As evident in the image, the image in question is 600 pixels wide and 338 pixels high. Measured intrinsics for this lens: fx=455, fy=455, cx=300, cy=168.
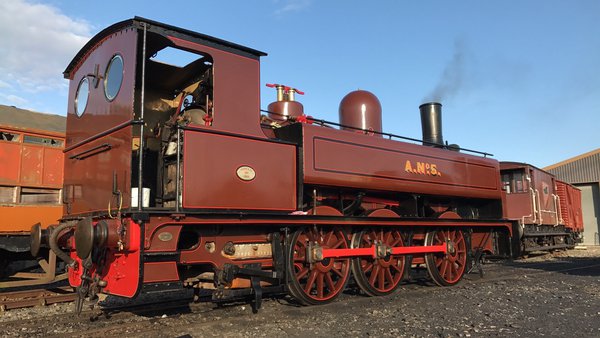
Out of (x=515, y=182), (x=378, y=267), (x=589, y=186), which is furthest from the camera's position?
(x=589, y=186)

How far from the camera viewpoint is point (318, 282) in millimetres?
6348

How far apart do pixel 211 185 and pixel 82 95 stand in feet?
8.28

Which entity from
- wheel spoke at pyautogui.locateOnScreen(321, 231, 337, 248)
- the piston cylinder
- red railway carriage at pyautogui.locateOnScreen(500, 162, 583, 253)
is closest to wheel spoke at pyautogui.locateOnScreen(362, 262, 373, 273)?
wheel spoke at pyautogui.locateOnScreen(321, 231, 337, 248)

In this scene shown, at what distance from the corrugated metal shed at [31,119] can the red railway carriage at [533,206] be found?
13558mm

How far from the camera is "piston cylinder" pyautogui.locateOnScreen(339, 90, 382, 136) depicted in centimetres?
837

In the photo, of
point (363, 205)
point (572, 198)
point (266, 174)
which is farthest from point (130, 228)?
point (572, 198)

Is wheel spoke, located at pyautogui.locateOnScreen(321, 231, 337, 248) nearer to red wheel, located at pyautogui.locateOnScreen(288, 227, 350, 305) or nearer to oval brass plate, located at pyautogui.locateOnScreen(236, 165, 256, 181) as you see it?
red wheel, located at pyautogui.locateOnScreen(288, 227, 350, 305)

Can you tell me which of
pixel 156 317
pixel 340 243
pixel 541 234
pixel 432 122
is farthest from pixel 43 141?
pixel 541 234

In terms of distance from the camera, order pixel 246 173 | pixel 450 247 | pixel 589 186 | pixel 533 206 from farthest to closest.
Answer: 1. pixel 589 186
2. pixel 533 206
3. pixel 450 247
4. pixel 246 173

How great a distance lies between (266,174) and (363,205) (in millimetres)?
2567

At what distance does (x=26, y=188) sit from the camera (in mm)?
7789

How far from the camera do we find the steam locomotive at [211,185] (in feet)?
15.2

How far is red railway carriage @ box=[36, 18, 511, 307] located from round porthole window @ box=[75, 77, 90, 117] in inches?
1.5

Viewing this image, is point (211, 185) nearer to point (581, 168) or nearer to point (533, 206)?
point (533, 206)
